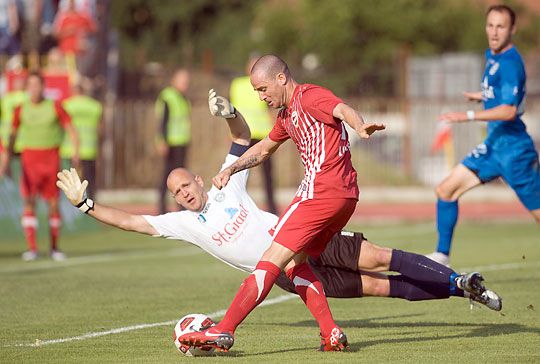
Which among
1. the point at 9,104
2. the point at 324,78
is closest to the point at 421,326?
the point at 9,104

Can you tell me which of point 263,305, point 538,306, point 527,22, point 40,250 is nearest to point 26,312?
point 263,305

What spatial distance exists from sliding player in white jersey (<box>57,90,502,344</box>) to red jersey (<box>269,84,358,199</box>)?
0.78 m

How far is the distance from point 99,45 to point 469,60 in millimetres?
8850

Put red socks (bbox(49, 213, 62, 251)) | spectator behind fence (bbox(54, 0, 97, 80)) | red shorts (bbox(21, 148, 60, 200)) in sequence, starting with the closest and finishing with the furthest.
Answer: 1. red socks (bbox(49, 213, 62, 251))
2. red shorts (bbox(21, 148, 60, 200))
3. spectator behind fence (bbox(54, 0, 97, 80))

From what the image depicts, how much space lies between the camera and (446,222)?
12.5m

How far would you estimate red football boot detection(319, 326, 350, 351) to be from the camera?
8.58 m

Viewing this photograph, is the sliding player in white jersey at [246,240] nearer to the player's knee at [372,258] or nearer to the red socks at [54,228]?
the player's knee at [372,258]

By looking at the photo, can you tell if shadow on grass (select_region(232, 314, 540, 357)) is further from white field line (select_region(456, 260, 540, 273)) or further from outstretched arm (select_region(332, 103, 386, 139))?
white field line (select_region(456, 260, 540, 273))

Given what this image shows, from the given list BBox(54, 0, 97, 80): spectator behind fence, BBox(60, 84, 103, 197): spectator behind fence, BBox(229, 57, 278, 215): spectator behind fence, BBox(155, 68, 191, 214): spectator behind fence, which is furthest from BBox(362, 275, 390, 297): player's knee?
BBox(54, 0, 97, 80): spectator behind fence

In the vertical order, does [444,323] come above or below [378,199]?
above

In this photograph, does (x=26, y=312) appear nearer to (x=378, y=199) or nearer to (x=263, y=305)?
(x=263, y=305)

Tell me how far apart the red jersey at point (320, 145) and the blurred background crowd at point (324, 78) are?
525 inches

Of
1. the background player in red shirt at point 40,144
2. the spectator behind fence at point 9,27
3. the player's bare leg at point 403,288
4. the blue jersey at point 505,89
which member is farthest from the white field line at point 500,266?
the spectator behind fence at point 9,27

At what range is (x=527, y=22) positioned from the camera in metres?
40.2
